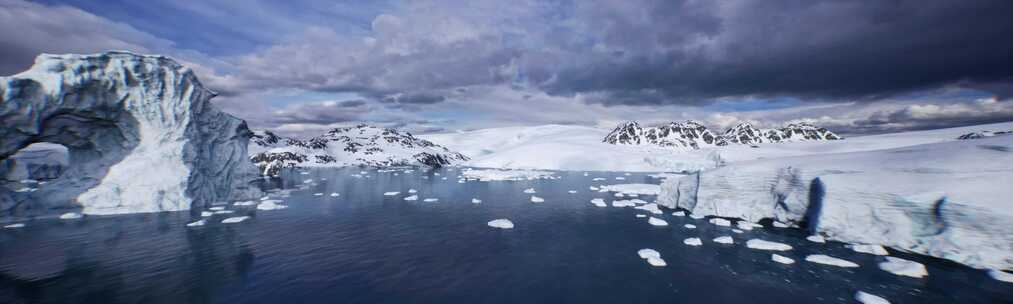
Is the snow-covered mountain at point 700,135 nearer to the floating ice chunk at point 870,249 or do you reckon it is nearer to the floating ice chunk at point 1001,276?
the floating ice chunk at point 870,249

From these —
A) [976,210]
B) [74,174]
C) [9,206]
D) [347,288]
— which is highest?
[74,174]

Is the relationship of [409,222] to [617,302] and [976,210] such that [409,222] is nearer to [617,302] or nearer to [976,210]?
[617,302]

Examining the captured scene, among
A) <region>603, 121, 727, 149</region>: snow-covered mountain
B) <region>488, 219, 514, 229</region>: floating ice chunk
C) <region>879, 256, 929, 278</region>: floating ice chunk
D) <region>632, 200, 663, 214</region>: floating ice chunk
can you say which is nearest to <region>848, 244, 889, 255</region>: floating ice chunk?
<region>879, 256, 929, 278</region>: floating ice chunk

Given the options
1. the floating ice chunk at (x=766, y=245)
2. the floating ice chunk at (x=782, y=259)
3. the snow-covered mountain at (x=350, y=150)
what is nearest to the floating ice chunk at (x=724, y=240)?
the floating ice chunk at (x=766, y=245)

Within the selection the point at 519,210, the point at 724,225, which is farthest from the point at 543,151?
the point at 724,225

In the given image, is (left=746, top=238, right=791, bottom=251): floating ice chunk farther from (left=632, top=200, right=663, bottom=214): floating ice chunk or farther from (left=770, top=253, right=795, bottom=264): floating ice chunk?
(left=632, top=200, right=663, bottom=214): floating ice chunk
